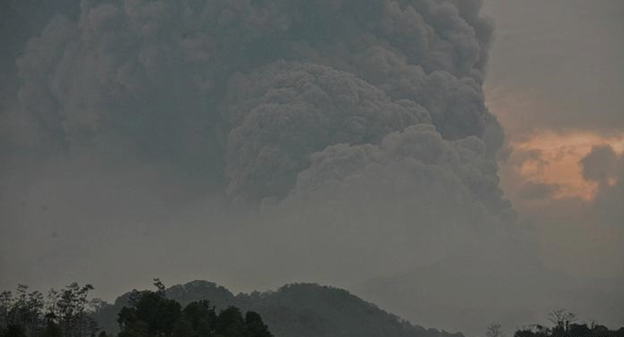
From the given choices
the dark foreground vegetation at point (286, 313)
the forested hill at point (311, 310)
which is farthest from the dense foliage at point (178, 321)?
the forested hill at point (311, 310)

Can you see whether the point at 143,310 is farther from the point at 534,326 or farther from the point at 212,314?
the point at 534,326

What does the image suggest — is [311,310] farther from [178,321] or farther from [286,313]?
[178,321]

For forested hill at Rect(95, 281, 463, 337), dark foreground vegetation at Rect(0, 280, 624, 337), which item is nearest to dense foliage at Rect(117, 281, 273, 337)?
dark foreground vegetation at Rect(0, 280, 624, 337)

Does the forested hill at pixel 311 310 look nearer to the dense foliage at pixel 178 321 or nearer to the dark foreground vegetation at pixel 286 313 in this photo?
the dark foreground vegetation at pixel 286 313

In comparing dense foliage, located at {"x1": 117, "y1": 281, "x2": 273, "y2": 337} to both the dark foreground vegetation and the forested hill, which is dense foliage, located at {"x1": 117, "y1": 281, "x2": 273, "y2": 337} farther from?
the forested hill

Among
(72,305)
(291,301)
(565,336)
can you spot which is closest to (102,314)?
(291,301)

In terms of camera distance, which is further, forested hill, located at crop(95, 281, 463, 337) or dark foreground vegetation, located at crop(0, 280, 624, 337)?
forested hill, located at crop(95, 281, 463, 337)

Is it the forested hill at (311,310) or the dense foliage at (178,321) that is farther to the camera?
the forested hill at (311,310)

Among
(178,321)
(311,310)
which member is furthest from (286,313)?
(178,321)
